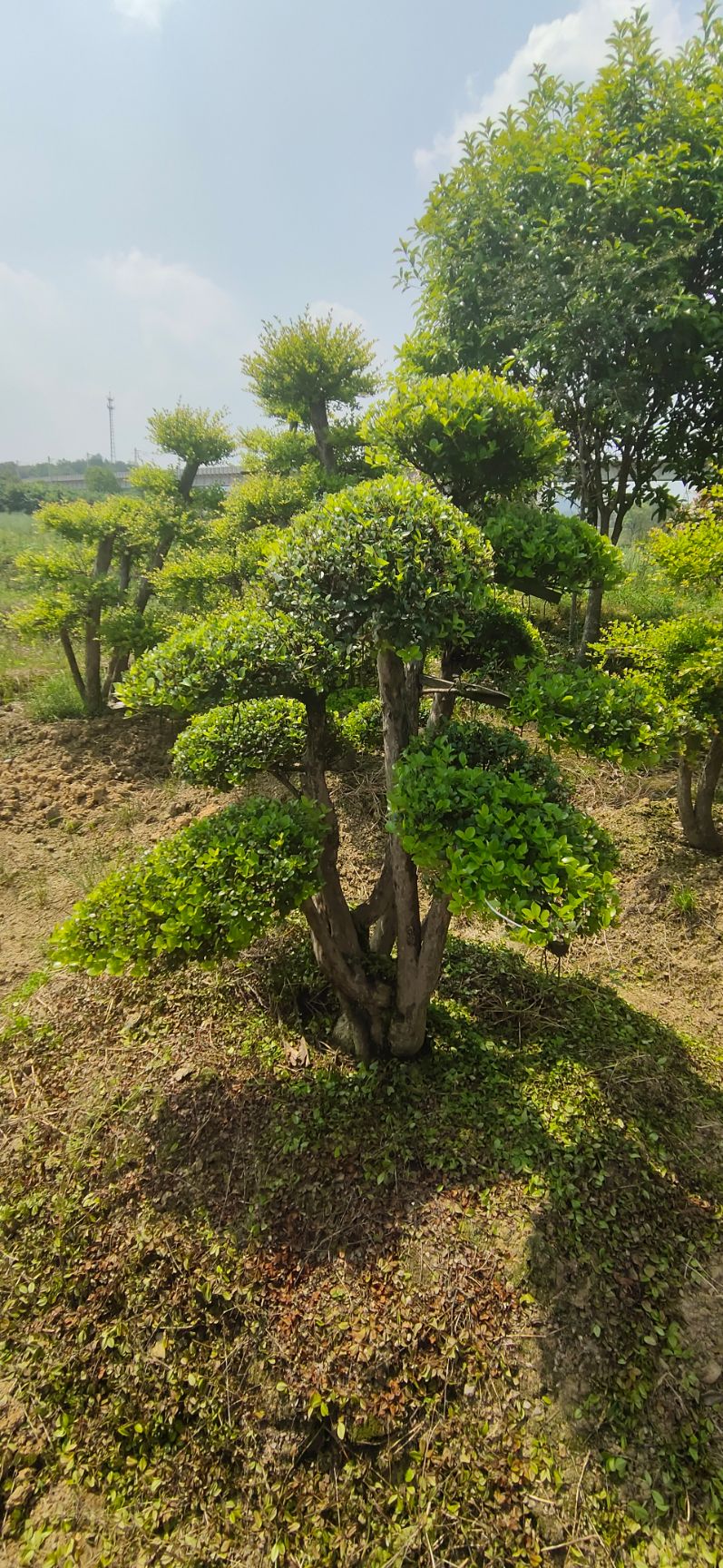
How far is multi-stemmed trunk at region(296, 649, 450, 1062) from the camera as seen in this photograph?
353 cm

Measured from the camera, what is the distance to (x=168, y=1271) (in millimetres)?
2990

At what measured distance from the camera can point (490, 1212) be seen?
3059mm

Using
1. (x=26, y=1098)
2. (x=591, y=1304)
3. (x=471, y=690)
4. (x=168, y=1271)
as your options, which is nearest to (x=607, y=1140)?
(x=591, y=1304)

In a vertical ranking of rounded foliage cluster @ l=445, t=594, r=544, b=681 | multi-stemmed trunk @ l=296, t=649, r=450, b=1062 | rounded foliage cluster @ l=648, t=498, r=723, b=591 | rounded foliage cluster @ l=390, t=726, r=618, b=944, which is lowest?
multi-stemmed trunk @ l=296, t=649, r=450, b=1062

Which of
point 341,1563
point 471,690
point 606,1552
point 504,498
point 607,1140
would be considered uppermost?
point 504,498

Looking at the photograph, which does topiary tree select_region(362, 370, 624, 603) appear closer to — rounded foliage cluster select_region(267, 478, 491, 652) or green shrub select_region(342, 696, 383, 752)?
rounded foliage cluster select_region(267, 478, 491, 652)

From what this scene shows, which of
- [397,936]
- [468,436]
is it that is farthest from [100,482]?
[397,936]

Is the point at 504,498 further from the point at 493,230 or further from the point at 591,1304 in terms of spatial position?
the point at 493,230

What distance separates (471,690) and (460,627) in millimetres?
589

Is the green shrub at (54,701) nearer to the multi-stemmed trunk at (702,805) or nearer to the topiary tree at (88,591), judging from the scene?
the topiary tree at (88,591)

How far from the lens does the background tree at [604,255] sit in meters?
6.17

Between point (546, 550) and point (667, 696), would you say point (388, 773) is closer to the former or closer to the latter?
point (546, 550)

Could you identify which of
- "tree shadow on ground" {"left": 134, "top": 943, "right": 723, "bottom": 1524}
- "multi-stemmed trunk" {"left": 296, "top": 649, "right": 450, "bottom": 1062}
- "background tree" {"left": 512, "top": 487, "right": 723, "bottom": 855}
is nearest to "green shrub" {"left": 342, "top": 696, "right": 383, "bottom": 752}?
"multi-stemmed trunk" {"left": 296, "top": 649, "right": 450, "bottom": 1062}

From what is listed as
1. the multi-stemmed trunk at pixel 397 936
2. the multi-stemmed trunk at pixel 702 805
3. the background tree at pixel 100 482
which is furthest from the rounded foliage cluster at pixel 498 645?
the background tree at pixel 100 482
